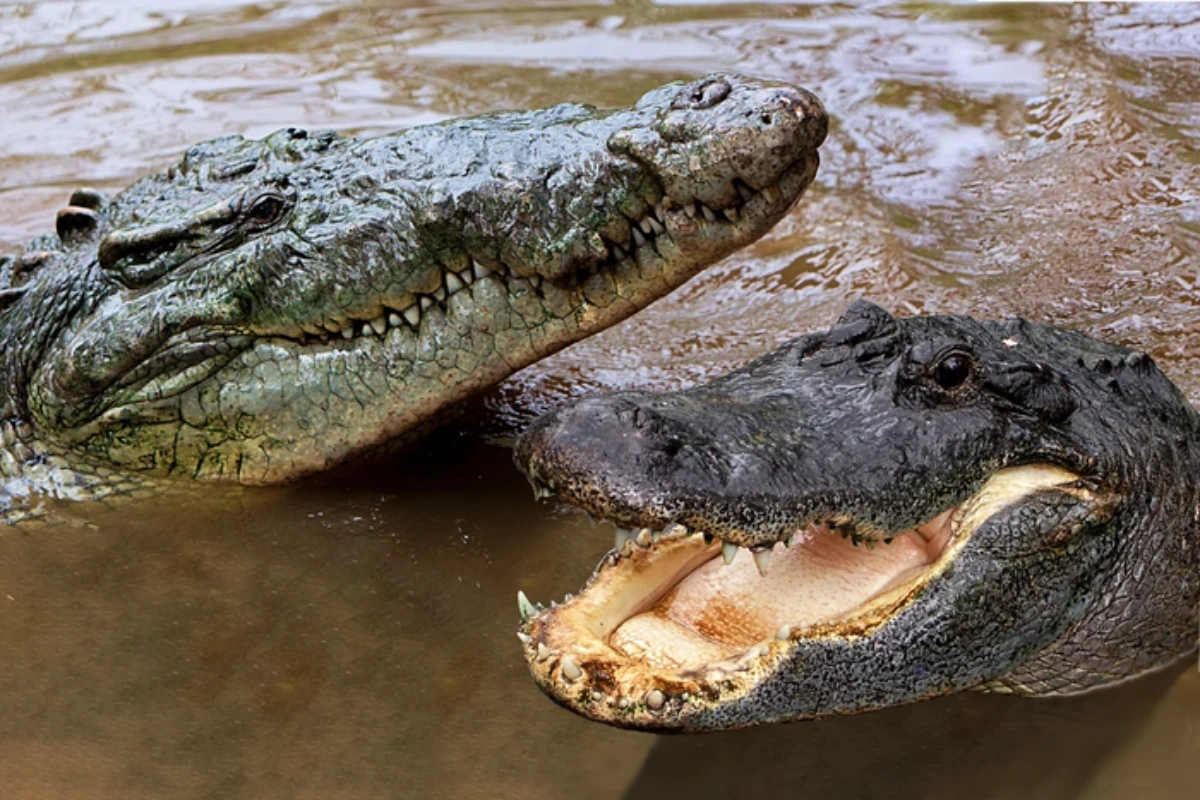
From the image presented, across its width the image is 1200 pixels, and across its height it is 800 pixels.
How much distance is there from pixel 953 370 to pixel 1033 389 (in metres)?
0.24

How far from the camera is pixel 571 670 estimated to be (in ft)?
8.86

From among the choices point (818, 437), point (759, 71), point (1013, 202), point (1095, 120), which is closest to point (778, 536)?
point (818, 437)

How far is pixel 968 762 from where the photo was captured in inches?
126

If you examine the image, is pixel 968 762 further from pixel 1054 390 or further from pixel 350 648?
pixel 350 648

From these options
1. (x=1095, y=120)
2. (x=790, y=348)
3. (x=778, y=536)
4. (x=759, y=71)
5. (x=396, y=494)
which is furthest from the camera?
(x=759, y=71)

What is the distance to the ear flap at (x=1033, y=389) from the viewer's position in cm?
304

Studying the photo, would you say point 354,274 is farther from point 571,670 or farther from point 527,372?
point 571,670

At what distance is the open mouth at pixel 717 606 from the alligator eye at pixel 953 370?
235 mm

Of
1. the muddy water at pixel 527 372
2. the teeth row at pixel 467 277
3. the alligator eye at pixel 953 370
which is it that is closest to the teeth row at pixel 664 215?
the teeth row at pixel 467 277

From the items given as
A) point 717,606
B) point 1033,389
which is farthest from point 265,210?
point 1033,389

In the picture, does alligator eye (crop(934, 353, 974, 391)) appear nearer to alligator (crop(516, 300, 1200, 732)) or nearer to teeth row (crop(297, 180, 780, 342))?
alligator (crop(516, 300, 1200, 732))

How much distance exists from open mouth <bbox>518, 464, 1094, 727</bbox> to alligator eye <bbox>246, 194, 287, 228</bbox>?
63.6 inches

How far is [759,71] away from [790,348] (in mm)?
4221

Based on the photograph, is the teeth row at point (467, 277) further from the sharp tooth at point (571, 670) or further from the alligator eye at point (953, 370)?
the sharp tooth at point (571, 670)
